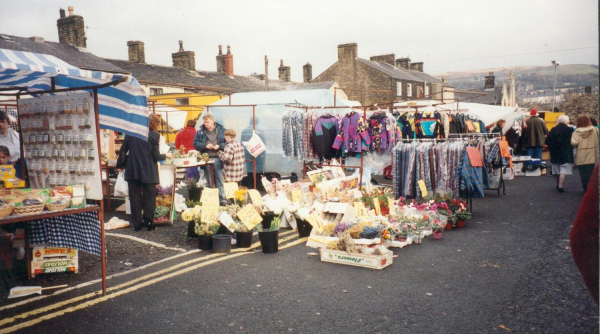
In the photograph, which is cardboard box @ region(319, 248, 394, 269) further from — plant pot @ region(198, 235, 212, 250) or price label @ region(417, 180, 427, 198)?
price label @ region(417, 180, 427, 198)

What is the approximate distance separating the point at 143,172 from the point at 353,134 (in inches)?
183

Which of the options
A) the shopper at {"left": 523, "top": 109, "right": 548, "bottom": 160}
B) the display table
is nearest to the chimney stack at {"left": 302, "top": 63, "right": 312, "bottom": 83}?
the shopper at {"left": 523, "top": 109, "right": 548, "bottom": 160}

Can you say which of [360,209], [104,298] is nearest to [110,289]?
[104,298]

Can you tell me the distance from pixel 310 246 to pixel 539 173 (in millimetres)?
11732

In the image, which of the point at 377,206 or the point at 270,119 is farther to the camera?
the point at 270,119

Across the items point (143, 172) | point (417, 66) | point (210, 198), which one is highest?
point (417, 66)

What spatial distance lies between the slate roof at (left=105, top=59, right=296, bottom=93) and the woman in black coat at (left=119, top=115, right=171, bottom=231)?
1889 cm

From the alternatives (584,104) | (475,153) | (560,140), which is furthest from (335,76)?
(475,153)

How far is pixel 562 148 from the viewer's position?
35.7 ft

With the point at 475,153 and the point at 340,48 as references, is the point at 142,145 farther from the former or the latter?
the point at 340,48

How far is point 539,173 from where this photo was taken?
14961 mm

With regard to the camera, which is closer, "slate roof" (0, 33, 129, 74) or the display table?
the display table

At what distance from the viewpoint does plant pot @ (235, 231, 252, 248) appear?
6395 millimetres

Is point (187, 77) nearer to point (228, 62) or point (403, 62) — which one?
point (228, 62)
